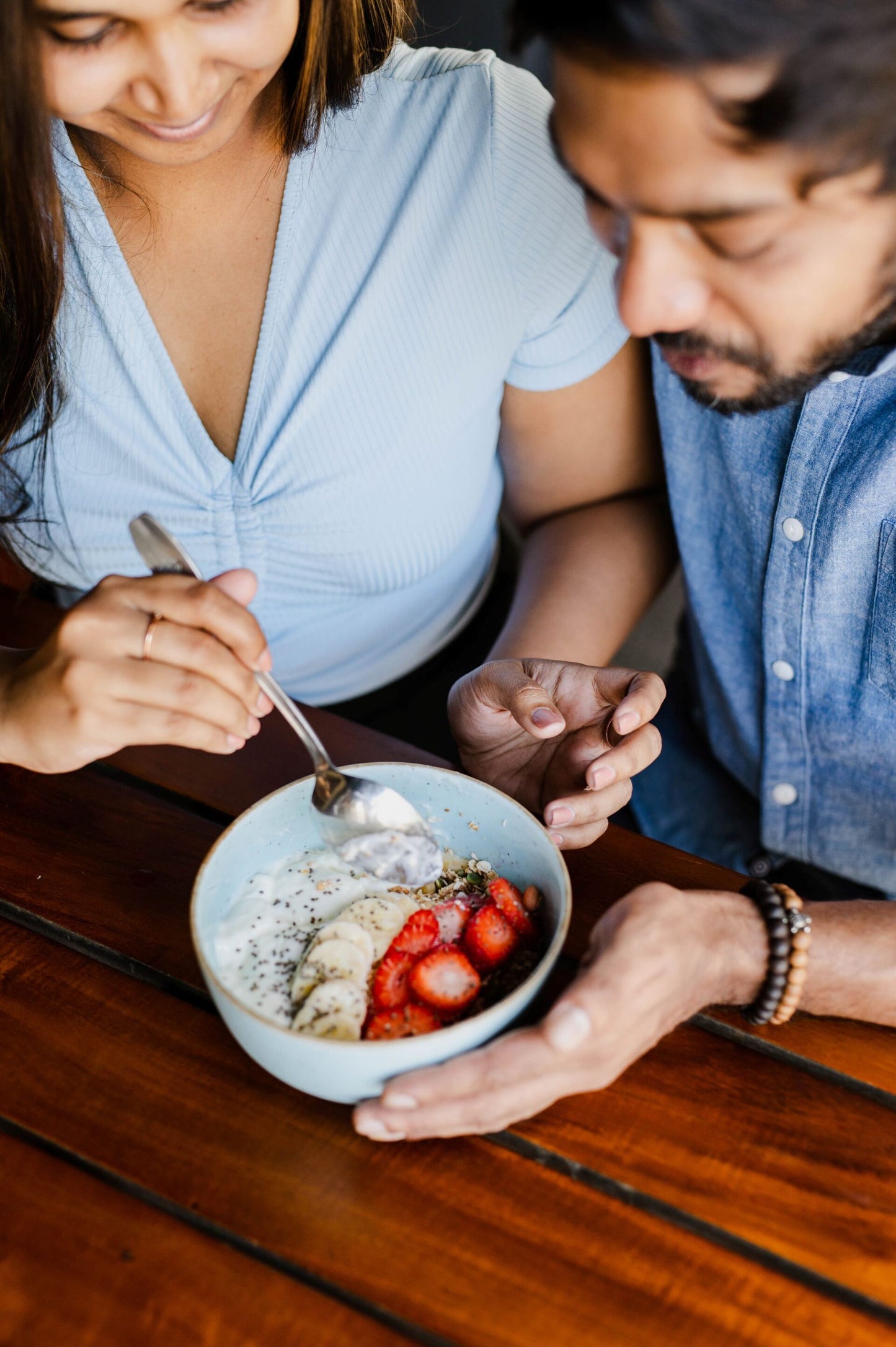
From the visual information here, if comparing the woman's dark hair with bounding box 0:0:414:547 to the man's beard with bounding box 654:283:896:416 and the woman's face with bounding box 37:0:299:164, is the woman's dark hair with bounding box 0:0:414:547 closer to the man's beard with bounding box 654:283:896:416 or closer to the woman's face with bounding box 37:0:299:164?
the woman's face with bounding box 37:0:299:164

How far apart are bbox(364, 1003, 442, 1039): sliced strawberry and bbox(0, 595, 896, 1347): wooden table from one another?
0.08 metres

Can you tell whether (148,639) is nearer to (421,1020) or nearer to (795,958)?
(421,1020)

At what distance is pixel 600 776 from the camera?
3.27 feet

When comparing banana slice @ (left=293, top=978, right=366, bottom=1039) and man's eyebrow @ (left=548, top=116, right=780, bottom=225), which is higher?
man's eyebrow @ (left=548, top=116, right=780, bottom=225)

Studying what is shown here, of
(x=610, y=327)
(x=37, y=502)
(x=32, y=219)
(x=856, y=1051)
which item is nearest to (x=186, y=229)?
(x=32, y=219)

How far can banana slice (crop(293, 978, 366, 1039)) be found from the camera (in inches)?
31.4

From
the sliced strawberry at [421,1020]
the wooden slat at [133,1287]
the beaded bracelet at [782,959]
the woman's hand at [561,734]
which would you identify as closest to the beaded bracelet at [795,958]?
the beaded bracelet at [782,959]

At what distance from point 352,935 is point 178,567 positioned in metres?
0.35

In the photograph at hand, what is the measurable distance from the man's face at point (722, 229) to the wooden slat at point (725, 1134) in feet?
1.98

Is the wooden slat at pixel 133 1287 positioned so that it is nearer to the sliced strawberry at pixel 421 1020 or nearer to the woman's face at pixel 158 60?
the sliced strawberry at pixel 421 1020

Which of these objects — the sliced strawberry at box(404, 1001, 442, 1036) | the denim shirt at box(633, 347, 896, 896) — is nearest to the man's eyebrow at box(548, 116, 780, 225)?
the denim shirt at box(633, 347, 896, 896)

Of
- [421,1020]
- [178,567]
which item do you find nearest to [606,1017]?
[421,1020]

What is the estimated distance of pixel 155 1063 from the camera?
86 centimetres

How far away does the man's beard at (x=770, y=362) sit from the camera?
971mm
